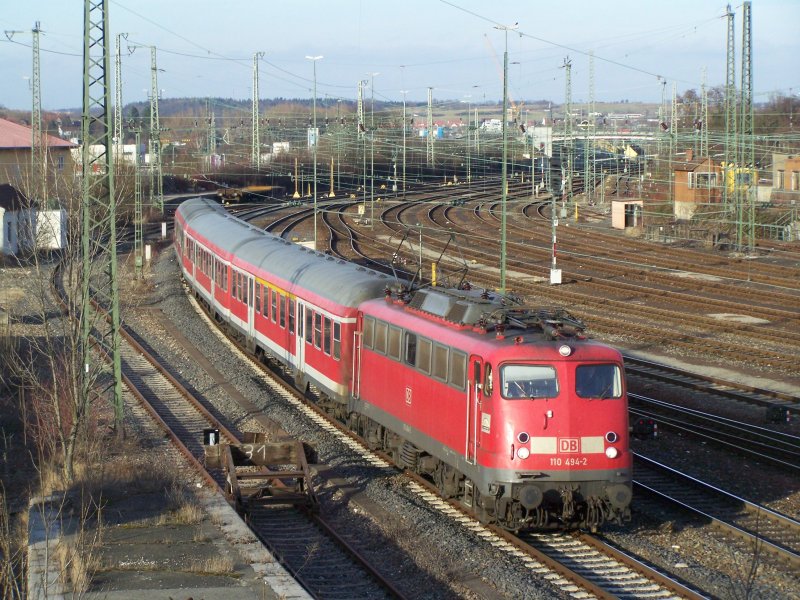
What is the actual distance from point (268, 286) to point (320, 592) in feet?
41.6

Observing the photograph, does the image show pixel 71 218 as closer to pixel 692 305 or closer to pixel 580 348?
pixel 580 348

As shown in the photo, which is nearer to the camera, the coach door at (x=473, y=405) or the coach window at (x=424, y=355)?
the coach door at (x=473, y=405)

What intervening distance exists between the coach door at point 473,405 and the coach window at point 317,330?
21.5ft

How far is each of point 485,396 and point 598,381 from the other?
131 cm

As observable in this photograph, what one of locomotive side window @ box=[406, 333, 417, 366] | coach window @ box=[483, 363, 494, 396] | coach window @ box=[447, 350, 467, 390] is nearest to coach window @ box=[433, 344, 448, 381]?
coach window @ box=[447, 350, 467, 390]

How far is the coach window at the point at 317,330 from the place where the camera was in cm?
1894

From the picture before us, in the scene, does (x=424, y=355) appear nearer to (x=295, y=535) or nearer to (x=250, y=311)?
(x=295, y=535)

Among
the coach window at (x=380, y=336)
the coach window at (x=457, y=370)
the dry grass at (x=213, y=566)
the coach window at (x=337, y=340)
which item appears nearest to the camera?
→ the dry grass at (x=213, y=566)

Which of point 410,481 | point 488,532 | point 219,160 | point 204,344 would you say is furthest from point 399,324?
point 219,160

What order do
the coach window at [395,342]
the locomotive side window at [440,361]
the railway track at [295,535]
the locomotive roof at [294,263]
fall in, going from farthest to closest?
1. the locomotive roof at [294,263]
2. the coach window at [395,342]
3. the locomotive side window at [440,361]
4. the railway track at [295,535]

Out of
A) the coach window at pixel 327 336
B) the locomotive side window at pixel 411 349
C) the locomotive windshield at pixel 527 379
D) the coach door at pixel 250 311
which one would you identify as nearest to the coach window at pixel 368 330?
the locomotive side window at pixel 411 349

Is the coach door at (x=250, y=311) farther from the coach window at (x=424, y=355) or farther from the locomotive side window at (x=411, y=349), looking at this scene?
the coach window at (x=424, y=355)

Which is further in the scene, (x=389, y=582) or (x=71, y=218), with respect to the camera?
(x=71, y=218)

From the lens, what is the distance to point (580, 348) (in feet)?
40.4
